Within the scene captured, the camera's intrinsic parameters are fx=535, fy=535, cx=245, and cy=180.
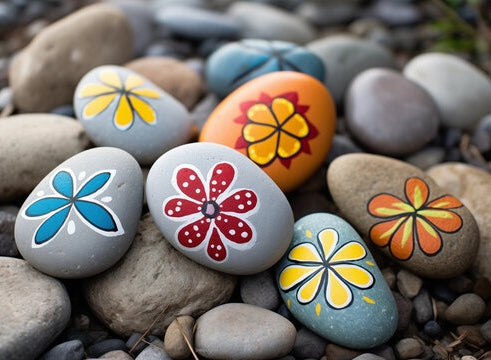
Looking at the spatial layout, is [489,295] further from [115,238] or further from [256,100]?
[115,238]

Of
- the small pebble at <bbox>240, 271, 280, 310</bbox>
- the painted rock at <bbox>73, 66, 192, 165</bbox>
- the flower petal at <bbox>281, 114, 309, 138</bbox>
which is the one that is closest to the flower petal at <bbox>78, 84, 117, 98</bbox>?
the painted rock at <bbox>73, 66, 192, 165</bbox>

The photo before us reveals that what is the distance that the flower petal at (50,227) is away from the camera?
1779mm

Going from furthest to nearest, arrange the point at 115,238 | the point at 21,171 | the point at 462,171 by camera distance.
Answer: the point at 462,171 → the point at 21,171 → the point at 115,238

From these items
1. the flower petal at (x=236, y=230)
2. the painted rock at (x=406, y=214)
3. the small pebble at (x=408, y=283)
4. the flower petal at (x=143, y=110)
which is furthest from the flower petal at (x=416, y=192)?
the flower petal at (x=143, y=110)

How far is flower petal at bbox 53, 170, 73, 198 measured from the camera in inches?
72.6

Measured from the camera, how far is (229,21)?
11.1 ft

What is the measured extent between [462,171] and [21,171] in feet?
6.33

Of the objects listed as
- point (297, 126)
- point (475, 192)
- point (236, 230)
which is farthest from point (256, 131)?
point (475, 192)

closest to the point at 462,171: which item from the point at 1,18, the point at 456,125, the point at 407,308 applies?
the point at 456,125

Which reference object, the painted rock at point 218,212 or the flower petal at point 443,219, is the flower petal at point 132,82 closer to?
the painted rock at point 218,212

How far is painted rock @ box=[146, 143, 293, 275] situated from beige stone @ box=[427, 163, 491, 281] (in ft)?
2.75

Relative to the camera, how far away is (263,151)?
2.19m

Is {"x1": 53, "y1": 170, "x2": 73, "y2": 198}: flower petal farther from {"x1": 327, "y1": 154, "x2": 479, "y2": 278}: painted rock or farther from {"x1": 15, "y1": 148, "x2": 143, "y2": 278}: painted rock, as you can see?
{"x1": 327, "y1": 154, "x2": 479, "y2": 278}: painted rock

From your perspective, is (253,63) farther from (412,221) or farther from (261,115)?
(412,221)
